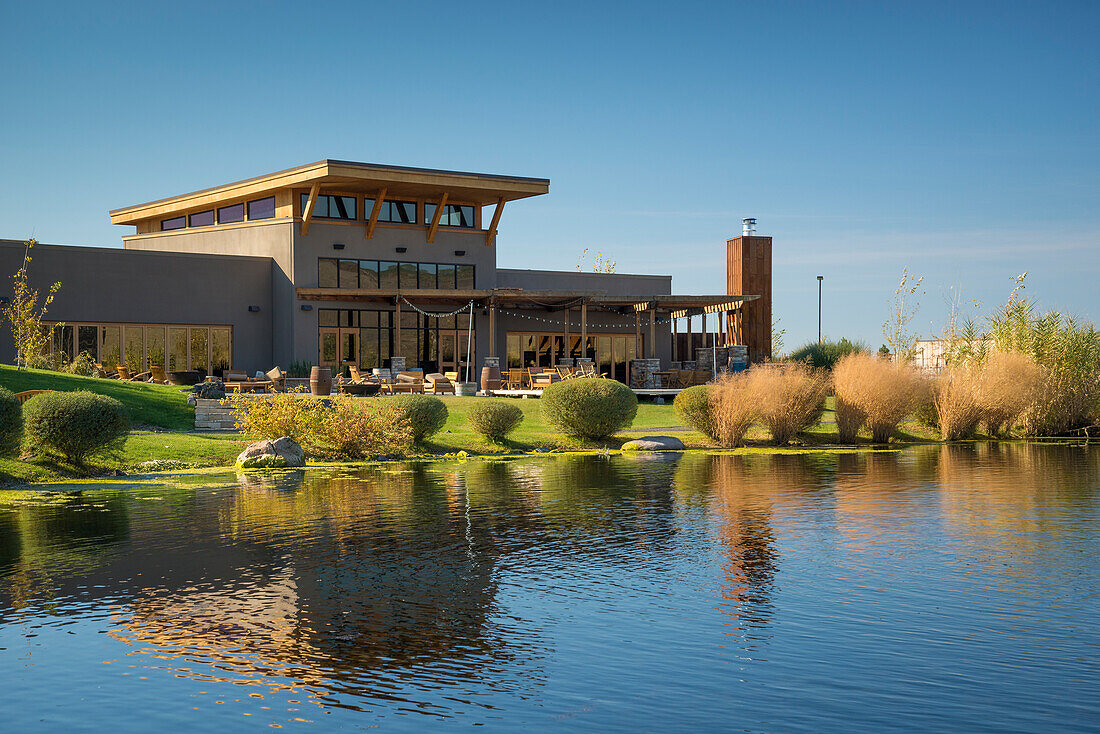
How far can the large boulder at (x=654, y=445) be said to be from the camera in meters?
22.0

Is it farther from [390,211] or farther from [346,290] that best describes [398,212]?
[346,290]

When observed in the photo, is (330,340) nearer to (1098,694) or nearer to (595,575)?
(595,575)

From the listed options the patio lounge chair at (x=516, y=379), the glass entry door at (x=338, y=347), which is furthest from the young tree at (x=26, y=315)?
the patio lounge chair at (x=516, y=379)

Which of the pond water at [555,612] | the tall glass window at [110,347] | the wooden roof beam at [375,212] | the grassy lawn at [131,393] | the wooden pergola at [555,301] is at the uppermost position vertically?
the wooden roof beam at [375,212]

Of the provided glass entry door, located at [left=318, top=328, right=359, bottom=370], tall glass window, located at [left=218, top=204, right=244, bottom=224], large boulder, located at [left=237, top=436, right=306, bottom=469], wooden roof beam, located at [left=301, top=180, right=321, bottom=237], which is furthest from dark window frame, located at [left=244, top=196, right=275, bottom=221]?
large boulder, located at [left=237, top=436, right=306, bottom=469]

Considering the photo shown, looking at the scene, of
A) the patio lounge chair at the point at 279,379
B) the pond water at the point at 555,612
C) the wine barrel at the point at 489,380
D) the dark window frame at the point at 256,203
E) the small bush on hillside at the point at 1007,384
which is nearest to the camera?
the pond water at the point at 555,612

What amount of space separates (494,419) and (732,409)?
5.30 meters

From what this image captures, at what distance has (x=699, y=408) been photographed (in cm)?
2255

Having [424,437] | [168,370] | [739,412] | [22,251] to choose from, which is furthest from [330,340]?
[739,412]

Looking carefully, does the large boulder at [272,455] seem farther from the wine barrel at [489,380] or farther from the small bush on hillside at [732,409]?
the wine barrel at [489,380]

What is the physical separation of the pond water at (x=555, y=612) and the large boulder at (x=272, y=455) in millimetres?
4310

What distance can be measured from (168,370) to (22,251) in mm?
5797

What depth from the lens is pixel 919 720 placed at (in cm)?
557

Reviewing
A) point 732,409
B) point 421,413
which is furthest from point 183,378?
point 732,409
